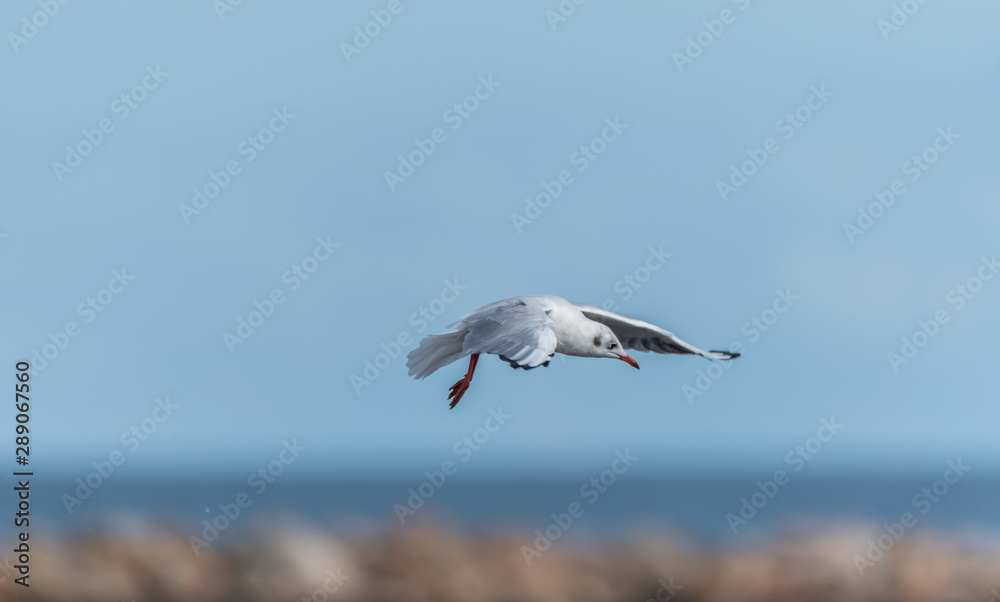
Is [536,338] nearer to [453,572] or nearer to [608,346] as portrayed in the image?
[608,346]

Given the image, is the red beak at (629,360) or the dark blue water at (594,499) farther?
the dark blue water at (594,499)

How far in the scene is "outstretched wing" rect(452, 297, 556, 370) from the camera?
19.1 feet

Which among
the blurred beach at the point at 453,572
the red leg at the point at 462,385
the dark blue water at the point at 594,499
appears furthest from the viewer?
the dark blue water at the point at 594,499

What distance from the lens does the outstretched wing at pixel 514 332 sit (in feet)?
19.1

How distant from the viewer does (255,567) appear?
1026 centimetres

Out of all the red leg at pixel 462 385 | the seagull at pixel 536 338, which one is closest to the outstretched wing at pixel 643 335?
the seagull at pixel 536 338

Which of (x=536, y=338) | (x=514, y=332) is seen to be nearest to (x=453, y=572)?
(x=514, y=332)

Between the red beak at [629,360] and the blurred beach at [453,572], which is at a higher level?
the red beak at [629,360]
